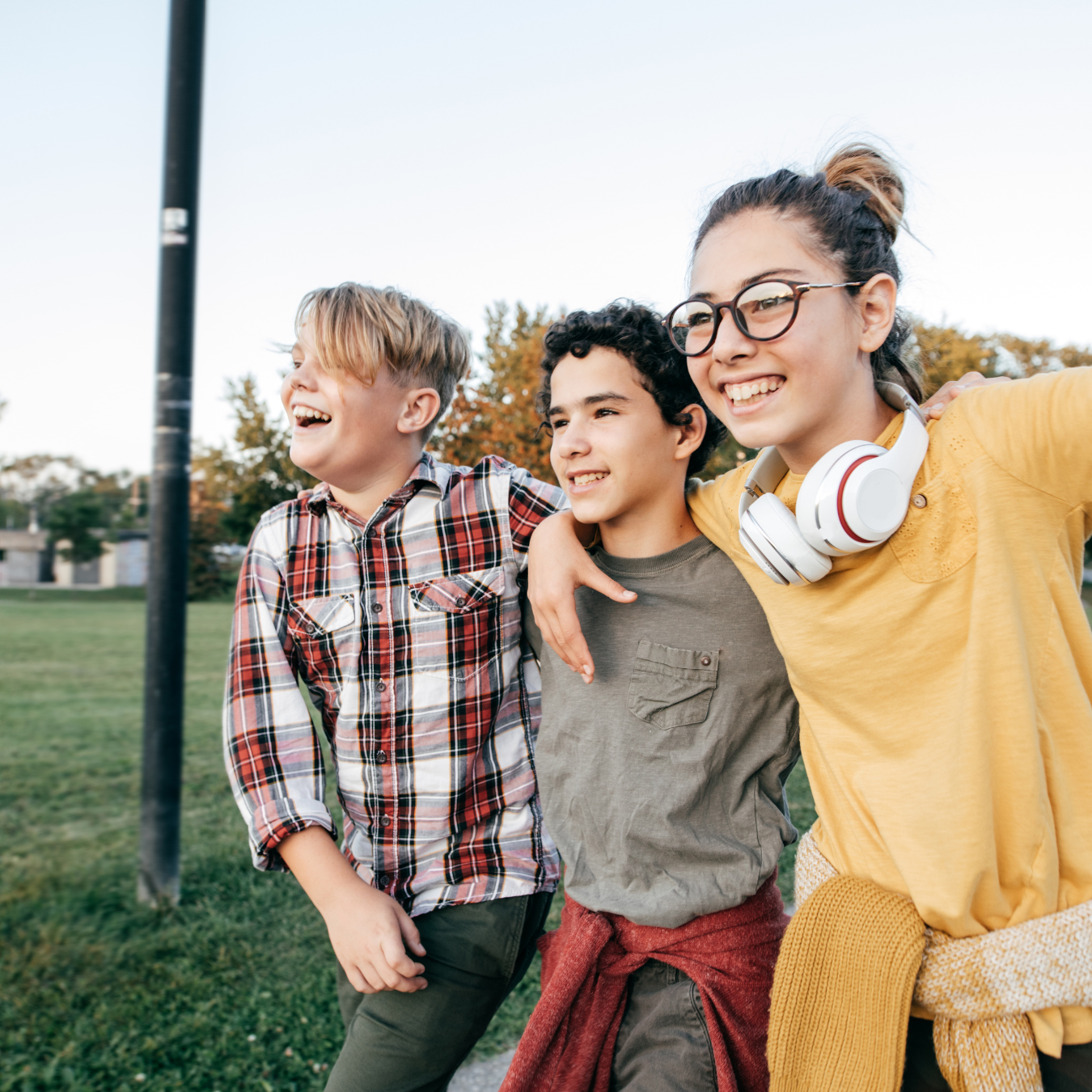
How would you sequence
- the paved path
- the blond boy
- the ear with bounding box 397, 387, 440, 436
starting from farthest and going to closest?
the paved path < the ear with bounding box 397, 387, 440, 436 < the blond boy

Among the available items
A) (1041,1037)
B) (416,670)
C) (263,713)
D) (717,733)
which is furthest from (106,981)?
(1041,1037)

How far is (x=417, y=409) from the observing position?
7.29 feet

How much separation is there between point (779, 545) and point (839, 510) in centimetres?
12

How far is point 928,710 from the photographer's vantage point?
146 cm

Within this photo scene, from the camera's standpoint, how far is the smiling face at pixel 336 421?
6.74 ft

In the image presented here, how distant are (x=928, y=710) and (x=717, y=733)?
0.45 m

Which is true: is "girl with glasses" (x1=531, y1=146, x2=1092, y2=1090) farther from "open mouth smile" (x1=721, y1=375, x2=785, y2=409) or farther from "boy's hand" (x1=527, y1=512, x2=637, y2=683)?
"boy's hand" (x1=527, y1=512, x2=637, y2=683)

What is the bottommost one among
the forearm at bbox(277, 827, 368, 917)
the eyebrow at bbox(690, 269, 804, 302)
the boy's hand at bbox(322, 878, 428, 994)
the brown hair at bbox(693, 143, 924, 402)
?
the boy's hand at bbox(322, 878, 428, 994)

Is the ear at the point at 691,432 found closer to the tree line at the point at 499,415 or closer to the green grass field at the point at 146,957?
the tree line at the point at 499,415

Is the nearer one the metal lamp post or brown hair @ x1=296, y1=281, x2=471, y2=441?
brown hair @ x1=296, y1=281, x2=471, y2=441

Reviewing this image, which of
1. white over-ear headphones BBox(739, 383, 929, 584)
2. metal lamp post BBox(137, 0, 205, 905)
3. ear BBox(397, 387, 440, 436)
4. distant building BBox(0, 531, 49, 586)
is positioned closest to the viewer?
white over-ear headphones BBox(739, 383, 929, 584)

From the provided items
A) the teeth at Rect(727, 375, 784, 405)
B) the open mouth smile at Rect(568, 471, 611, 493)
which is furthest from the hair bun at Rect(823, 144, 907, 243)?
the open mouth smile at Rect(568, 471, 611, 493)

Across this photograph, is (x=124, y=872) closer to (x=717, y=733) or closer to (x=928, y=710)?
(x=717, y=733)

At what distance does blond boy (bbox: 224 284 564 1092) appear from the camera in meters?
1.93
